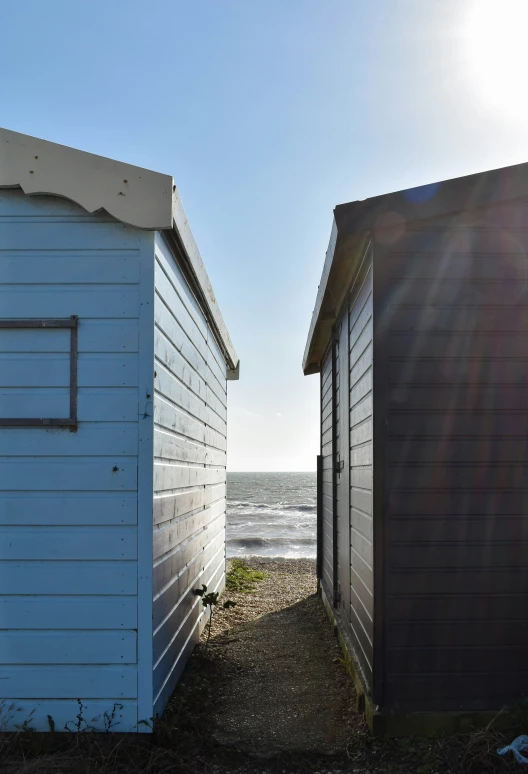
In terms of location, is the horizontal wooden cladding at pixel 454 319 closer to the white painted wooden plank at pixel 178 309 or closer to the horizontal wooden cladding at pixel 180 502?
the white painted wooden plank at pixel 178 309

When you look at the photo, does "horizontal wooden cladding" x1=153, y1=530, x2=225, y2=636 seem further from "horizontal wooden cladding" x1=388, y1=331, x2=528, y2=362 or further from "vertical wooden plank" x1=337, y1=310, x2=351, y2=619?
"horizontal wooden cladding" x1=388, y1=331, x2=528, y2=362

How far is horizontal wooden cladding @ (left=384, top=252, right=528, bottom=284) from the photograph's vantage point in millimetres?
4172

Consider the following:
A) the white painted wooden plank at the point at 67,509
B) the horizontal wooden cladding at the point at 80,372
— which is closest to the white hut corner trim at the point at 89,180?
the horizontal wooden cladding at the point at 80,372

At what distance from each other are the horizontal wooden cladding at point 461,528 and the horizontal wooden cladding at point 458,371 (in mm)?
820

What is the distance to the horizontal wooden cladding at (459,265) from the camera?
4.17 m

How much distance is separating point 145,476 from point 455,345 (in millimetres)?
2051

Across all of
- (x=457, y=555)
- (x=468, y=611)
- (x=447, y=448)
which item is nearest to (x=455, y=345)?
(x=447, y=448)

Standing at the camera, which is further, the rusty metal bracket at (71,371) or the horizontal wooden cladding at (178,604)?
the horizontal wooden cladding at (178,604)

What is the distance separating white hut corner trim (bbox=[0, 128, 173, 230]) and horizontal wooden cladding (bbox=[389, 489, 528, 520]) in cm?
221

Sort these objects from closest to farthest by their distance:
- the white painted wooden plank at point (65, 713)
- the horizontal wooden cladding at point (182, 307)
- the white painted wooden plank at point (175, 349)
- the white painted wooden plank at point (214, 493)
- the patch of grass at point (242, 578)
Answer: the white painted wooden plank at point (65, 713) < the white painted wooden plank at point (175, 349) < the horizontal wooden cladding at point (182, 307) < the white painted wooden plank at point (214, 493) < the patch of grass at point (242, 578)

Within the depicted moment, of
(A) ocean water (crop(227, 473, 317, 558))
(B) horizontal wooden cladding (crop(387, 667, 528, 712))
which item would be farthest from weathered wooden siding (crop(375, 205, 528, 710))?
(A) ocean water (crop(227, 473, 317, 558))

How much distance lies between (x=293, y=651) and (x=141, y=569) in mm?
2982

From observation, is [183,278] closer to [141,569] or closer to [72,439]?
[72,439]

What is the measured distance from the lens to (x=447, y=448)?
4.09 m
